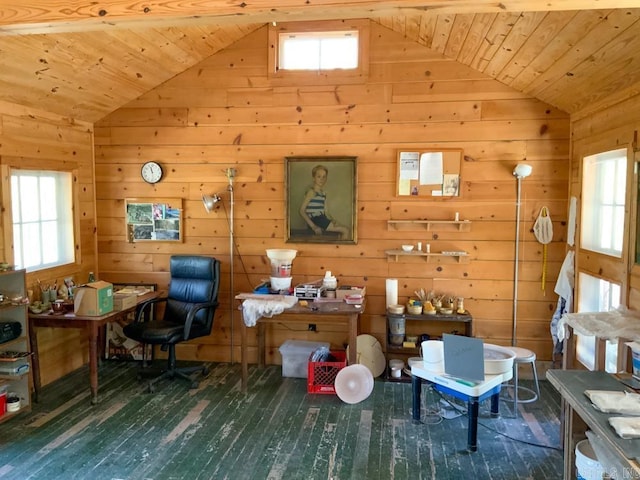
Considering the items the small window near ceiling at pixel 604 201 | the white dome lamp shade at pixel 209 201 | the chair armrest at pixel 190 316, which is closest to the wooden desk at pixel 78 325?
the chair armrest at pixel 190 316

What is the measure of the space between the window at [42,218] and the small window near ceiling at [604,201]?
4.28 m

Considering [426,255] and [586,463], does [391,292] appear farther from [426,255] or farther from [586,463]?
[586,463]

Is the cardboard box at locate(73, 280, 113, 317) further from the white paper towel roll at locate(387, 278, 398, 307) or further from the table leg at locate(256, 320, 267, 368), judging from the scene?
the white paper towel roll at locate(387, 278, 398, 307)

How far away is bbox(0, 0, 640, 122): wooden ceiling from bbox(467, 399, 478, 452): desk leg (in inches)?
81.8

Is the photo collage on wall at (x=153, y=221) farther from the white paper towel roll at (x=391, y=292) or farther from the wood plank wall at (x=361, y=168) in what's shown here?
the white paper towel roll at (x=391, y=292)

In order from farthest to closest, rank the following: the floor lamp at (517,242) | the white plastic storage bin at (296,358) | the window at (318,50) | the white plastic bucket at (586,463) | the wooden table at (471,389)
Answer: the window at (318,50) < the white plastic storage bin at (296,358) < the floor lamp at (517,242) < the wooden table at (471,389) < the white plastic bucket at (586,463)

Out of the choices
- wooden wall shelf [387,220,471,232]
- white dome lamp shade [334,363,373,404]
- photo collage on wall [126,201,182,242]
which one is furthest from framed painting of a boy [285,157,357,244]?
white dome lamp shade [334,363,373,404]

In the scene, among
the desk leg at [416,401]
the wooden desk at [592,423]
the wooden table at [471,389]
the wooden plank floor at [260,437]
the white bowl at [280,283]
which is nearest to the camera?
the wooden desk at [592,423]

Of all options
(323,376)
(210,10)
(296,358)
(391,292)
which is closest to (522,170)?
(391,292)

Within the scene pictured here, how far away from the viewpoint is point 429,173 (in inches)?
176

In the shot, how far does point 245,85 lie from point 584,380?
11.8 ft

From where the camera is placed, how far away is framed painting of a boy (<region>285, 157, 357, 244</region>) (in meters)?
4.57

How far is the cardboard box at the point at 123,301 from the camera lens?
4168 millimetres

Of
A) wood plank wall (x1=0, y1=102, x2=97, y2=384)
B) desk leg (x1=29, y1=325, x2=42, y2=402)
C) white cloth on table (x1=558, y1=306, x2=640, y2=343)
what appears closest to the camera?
white cloth on table (x1=558, y1=306, x2=640, y2=343)
